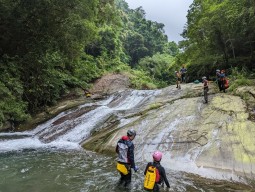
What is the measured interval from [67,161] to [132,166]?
14.4ft

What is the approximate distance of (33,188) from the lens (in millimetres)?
8438

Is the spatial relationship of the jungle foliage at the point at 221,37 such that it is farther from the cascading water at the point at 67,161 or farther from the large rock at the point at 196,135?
the cascading water at the point at 67,161

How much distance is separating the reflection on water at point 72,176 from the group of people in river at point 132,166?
24.8 inches

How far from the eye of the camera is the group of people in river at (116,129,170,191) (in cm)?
728

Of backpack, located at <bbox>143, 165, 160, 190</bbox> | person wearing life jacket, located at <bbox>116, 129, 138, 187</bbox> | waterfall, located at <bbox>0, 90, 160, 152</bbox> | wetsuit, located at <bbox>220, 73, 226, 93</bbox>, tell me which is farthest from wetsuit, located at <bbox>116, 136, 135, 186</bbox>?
wetsuit, located at <bbox>220, 73, 226, 93</bbox>

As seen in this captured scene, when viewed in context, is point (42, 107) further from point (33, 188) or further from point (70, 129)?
point (33, 188)

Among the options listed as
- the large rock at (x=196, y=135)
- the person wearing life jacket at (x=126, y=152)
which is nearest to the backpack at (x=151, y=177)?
the person wearing life jacket at (x=126, y=152)

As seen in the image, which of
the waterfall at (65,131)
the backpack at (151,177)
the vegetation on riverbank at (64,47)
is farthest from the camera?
the vegetation on riverbank at (64,47)

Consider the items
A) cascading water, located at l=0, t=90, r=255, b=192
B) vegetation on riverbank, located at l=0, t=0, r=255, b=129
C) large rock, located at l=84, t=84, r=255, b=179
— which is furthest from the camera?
vegetation on riverbank, located at l=0, t=0, r=255, b=129

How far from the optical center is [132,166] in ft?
25.8

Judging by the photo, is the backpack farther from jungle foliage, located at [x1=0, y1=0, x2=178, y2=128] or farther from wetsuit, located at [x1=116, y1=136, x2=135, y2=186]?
jungle foliage, located at [x1=0, y1=0, x2=178, y2=128]

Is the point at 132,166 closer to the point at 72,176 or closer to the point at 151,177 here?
the point at 151,177

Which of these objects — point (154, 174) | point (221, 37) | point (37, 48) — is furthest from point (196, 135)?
point (221, 37)

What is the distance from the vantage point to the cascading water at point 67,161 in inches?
344
